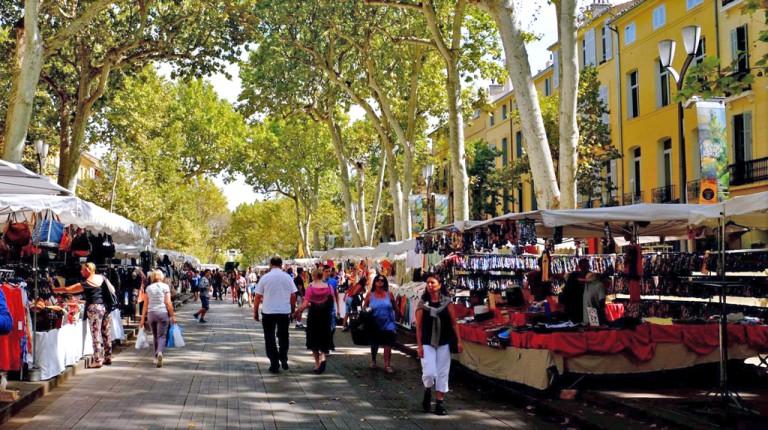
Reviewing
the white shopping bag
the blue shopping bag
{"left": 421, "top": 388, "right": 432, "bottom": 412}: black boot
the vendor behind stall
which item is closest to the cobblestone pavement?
{"left": 421, "top": 388, "right": 432, "bottom": 412}: black boot

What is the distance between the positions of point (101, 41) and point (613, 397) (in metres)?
17.2

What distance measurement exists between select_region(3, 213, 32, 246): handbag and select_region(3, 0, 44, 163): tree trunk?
344 cm

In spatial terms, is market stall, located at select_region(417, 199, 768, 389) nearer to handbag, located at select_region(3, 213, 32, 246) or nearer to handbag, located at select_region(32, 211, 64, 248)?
handbag, located at select_region(32, 211, 64, 248)

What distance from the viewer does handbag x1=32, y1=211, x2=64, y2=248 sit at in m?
11.9

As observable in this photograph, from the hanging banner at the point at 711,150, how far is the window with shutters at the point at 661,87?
19509 millimetres

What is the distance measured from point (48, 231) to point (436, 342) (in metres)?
5.93

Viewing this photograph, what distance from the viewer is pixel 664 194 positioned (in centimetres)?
3441

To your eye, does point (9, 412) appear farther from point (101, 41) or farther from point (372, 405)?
point (101, 41)

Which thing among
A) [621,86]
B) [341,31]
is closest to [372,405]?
[341,31]

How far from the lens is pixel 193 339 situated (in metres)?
20.1

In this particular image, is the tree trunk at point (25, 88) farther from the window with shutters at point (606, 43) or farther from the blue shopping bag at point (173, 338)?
the window with shutters at point (606, 43)

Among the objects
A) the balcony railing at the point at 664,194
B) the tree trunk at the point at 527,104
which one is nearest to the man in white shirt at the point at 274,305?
the tree trunk at the point at 527,104

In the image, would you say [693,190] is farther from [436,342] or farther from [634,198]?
[436,342]

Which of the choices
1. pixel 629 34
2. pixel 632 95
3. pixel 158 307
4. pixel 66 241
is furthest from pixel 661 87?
pixel 66 241
